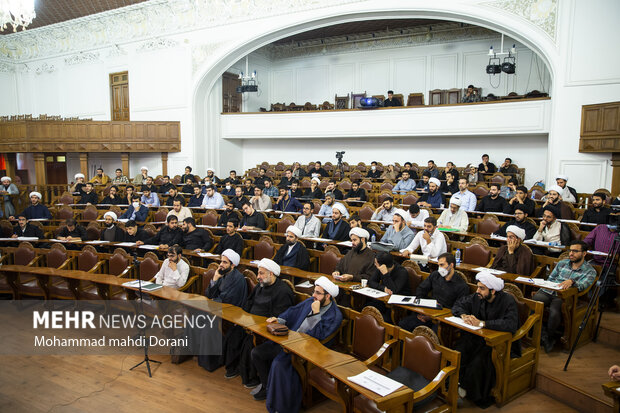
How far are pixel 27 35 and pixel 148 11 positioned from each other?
728 centimetres

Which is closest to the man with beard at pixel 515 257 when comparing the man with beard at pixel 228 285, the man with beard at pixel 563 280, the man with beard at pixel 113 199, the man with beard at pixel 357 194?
the man with beard at pixel 563 280

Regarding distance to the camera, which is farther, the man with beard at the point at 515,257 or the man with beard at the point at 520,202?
the man with beard at the point at 520,202

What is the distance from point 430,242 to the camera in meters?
6.35

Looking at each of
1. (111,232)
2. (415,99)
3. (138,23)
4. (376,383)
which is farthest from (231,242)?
(138,23)

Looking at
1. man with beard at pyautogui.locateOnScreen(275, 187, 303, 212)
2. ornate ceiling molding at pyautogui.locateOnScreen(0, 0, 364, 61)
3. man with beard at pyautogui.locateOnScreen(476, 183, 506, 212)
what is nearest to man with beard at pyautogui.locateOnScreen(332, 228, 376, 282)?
man with beard at pyautogui.locateOnScreen(476, 183, 506, 212)

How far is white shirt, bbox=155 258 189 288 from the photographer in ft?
19.6

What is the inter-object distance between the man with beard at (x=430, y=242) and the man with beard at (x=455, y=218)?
3.94ft

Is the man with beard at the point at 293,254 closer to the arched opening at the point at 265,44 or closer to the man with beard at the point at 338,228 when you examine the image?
the man with beard at the point at 338,228

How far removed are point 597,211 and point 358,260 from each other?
167 inches

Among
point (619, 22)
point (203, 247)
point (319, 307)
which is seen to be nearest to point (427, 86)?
point (619, 22)

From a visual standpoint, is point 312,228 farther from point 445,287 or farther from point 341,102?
point 341,102

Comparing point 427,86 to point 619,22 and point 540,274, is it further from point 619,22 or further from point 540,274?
point 540,274

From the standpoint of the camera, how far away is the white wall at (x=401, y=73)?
14.3 metres

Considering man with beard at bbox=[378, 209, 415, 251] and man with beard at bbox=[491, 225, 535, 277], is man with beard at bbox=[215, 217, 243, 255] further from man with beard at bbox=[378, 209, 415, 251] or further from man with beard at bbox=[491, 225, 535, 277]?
man with beard at bbox=[491, 225, 535, 277]
